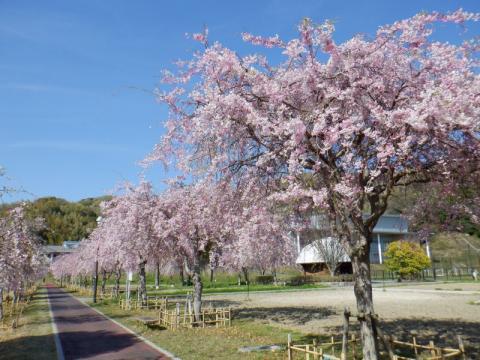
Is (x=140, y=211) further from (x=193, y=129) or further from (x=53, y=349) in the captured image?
(x=193, y=129)

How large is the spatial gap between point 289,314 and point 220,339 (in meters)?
8.89

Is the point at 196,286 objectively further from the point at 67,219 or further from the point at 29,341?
the point at 67,219

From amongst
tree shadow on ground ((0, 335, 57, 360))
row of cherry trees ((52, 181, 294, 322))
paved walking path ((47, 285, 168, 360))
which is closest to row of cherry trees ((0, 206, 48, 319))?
paved walking path ((47, 285, 168, 360))

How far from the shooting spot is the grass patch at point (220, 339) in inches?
487

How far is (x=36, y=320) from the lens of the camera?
79.2 feet

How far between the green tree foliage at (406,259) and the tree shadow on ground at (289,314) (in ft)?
126

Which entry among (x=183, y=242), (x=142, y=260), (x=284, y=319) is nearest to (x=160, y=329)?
(x=183, y=242)

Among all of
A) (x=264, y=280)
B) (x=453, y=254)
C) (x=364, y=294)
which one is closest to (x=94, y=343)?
(x=364, y=294)

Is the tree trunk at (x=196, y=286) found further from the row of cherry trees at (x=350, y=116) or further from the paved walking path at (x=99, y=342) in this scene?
the row of cherry trees at (x=350, y=116)

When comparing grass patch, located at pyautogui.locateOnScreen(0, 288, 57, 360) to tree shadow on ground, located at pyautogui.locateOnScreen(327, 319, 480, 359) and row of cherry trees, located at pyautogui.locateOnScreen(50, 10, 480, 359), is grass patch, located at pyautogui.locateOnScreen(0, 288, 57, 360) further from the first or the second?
tree shadow on ground, located at pyautogui.locateOnScreen(327, 319, 480, 359)

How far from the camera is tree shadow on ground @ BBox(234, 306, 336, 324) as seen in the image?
68.4 ft

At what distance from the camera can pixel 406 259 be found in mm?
59594

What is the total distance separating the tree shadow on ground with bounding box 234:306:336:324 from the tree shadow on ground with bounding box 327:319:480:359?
3.06 meters

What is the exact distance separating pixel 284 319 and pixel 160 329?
21.4ft
